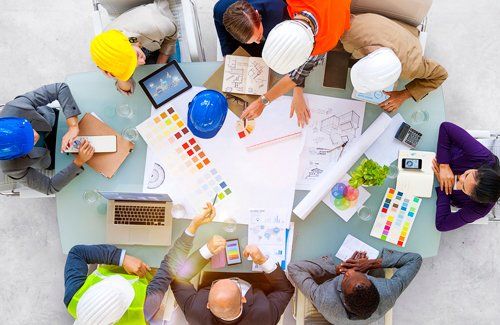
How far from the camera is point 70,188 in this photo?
2479 millimetres

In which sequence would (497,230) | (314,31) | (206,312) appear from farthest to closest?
(497,230), (206,312), (314,31)

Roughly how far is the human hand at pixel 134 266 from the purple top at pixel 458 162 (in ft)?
5.00

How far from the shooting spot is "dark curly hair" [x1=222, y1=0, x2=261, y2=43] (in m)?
2.13

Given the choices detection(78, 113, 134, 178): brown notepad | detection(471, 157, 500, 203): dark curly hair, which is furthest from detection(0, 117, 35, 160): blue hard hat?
detection(471, 157, 500, 203): dark curly hair

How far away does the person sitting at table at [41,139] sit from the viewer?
2342mm

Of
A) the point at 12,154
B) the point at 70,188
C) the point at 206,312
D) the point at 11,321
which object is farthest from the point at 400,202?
the point at 11,321

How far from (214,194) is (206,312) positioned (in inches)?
23.2

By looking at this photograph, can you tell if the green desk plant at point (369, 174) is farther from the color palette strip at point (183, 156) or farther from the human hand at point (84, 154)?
the human hand at point (84, 154)

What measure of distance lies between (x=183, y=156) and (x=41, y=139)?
779 mm

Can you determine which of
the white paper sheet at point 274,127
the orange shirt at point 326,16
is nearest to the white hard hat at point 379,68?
the orange shirt at point 326,16

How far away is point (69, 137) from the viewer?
2.43m

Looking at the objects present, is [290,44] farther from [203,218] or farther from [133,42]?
[203,218]

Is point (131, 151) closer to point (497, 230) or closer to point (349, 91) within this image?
point (349, 91)

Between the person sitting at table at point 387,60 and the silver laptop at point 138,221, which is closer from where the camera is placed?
the person sitting at table at point 387,60
